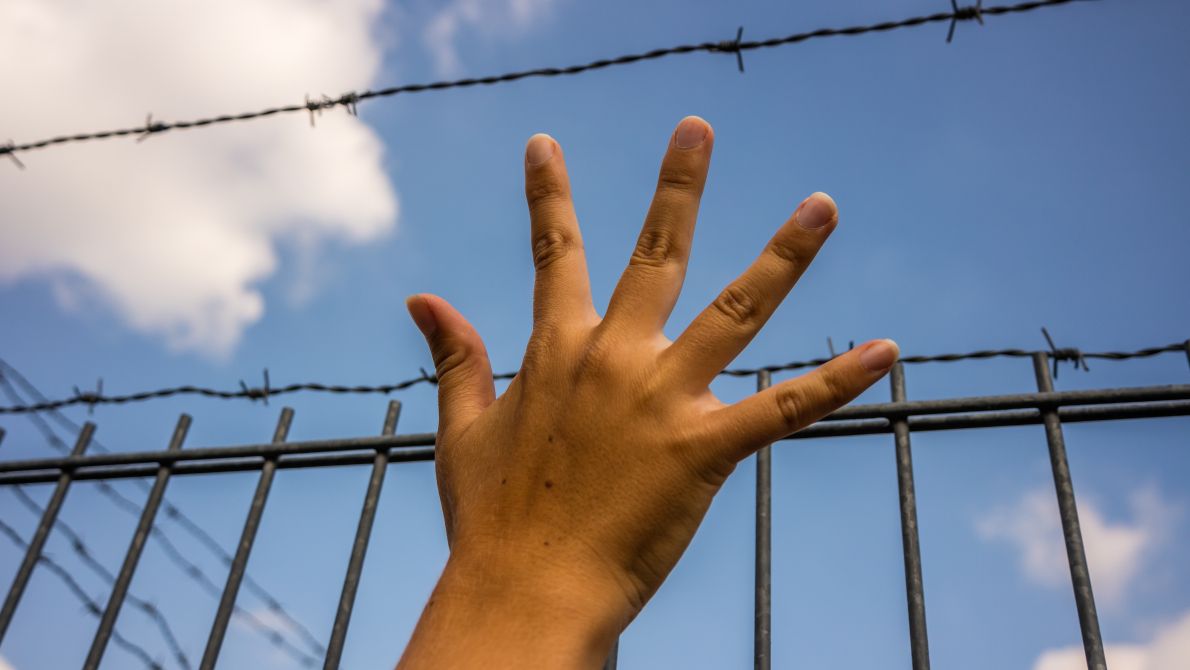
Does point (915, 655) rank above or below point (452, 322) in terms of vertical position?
below

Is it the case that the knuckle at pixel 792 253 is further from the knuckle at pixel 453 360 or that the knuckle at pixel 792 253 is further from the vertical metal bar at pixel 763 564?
the vertical metal bar at pixel 763 564

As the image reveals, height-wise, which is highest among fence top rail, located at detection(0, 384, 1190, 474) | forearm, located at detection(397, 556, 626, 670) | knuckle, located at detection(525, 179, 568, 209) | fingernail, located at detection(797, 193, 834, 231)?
fence top rail, located at detection(0, 384, 1190, 474)

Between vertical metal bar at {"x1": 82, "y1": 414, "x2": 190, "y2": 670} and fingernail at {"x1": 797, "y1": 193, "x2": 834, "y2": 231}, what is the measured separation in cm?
239

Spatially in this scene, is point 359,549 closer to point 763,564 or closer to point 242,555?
point 242,555

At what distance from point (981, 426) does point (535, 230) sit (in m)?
1.39

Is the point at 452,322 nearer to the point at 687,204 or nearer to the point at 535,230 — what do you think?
the point at 535,230

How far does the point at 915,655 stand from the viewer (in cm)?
176

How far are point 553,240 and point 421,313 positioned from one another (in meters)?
0.22

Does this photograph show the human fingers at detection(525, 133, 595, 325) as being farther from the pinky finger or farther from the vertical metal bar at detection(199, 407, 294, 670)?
the vertical metal bar at detection(199, 407, 294, 670)

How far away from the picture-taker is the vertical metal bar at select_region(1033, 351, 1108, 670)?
171 centimetres

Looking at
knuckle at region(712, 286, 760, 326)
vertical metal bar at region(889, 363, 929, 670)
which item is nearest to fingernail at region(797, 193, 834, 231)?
knuckle at region(712, 286, 760, 326)

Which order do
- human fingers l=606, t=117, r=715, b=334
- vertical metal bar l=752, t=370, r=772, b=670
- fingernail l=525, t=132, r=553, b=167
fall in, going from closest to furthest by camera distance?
human fingers l=606, t=117, r=715, b=334 < fingernail l=525, t=132, r=553, b=167 < vertical metal bar l=752, t=370, r=772, b=670

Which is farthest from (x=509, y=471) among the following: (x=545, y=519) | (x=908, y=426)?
(x=908, y=426)

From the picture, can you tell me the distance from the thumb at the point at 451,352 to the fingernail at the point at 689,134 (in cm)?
40
